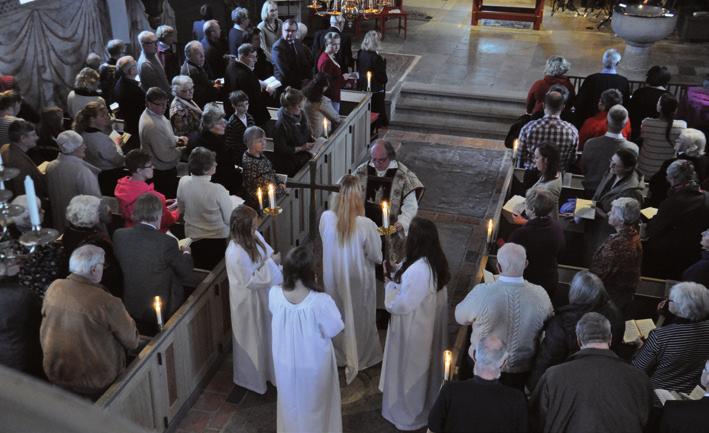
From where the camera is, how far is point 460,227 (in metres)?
8.55

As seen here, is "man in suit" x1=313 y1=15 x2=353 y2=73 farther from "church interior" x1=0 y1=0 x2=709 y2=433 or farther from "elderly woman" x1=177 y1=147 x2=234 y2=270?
"elderly woman" x1=177 y1=147 x2=234 y2=270

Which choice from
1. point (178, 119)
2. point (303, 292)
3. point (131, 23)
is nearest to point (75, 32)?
point (131, 23)

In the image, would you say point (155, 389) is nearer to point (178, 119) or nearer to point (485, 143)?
point (178, 119)

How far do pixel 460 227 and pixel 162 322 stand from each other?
14.5ft

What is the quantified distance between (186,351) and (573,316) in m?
2.74

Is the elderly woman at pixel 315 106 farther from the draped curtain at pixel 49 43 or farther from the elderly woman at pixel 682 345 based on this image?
the elderly woman at pixel 682 345

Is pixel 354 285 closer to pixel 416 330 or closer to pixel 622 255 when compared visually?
pixel 416 330

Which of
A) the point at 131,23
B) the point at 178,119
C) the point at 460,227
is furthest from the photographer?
the point at 131,23

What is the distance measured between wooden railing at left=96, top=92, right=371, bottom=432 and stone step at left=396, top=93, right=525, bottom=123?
498 cm

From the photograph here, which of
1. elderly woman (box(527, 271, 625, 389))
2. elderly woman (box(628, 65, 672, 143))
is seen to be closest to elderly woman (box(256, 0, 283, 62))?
elderly woman (box(628, 65, 672, 143))

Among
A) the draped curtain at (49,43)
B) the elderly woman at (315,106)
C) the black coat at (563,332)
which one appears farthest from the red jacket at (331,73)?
the black coat at (563,332)

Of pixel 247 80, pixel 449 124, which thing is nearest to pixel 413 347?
pixel 247 80

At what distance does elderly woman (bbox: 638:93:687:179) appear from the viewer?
746cm

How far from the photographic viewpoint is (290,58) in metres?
9.77
